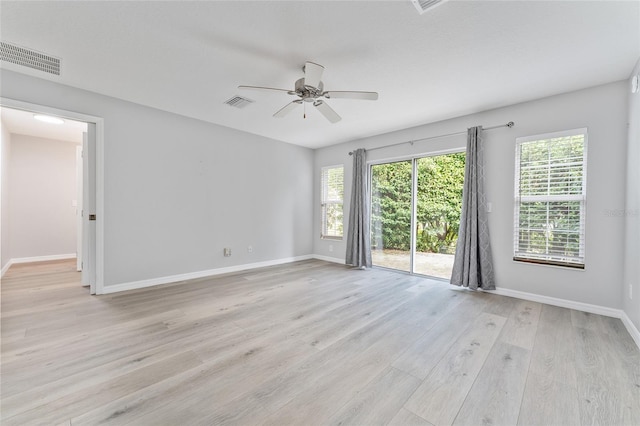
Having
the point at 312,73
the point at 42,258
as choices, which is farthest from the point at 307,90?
the point at 42,258

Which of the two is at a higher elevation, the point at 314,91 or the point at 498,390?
the point at 314,91

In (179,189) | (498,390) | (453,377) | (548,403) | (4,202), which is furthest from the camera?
(4,202)

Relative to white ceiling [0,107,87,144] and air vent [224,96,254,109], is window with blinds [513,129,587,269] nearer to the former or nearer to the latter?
air vent [224,96,254,109]

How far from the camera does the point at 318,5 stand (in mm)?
1901

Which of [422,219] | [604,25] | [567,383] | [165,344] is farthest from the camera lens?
[422,219]

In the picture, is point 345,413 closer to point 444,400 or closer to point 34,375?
point 444,400

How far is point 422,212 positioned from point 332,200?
201 centimetres

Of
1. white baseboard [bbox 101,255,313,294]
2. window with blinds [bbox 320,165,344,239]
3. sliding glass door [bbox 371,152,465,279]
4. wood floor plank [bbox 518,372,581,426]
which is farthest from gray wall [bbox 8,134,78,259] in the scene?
wood floor plank [bbox 518,372,581,426]

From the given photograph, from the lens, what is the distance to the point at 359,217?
5.23 m

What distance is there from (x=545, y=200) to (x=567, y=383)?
2.39 meters

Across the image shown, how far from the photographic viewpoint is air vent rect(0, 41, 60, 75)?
2.46 m

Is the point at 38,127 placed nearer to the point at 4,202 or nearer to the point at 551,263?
the point at 4,202

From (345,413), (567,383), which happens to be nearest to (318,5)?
(345,413)

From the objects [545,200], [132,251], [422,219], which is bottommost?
[132,251]
